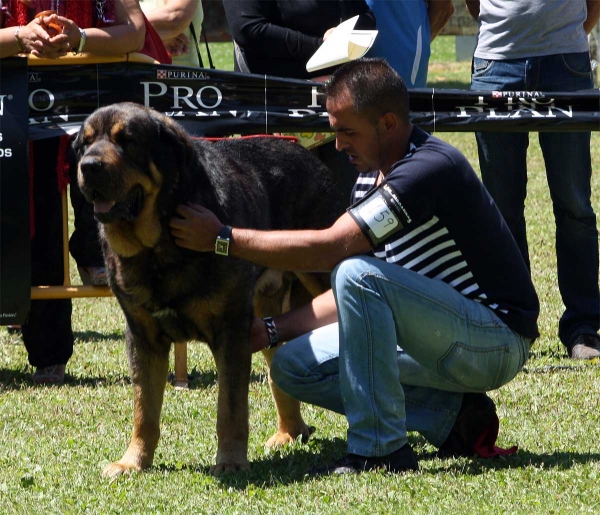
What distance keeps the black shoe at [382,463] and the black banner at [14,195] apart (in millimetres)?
2285

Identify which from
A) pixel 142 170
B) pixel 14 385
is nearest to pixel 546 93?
pixel 142 170

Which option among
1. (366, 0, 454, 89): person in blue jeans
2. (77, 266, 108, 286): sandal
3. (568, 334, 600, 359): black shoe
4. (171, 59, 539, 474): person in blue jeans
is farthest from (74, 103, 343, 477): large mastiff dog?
(568, 334, 600, 359): black shoe

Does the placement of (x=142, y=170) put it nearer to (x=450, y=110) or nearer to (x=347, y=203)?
(x=347, y=203)

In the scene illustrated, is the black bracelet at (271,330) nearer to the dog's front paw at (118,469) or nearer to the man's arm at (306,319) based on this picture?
the man's arm at (306,319)

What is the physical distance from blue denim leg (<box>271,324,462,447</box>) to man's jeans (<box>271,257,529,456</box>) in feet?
0.40

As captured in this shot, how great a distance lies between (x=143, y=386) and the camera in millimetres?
4398

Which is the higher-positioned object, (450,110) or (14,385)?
(450,110)

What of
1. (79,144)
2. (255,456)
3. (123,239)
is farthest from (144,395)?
(79,144)

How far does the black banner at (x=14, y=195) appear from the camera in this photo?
5504 millimetres

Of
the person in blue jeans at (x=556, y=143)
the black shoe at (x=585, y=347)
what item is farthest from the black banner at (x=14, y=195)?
the black shoe at (x=585, y=347)

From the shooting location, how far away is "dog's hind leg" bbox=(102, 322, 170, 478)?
172 inches

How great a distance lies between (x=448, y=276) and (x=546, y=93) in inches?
86.8

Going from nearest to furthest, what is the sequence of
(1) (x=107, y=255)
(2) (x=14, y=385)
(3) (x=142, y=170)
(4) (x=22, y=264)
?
(3) (x=142, y=170) < (1) (x=107, y=255) < (4) (x=22, y=264) < (2) (x=14, y=385)

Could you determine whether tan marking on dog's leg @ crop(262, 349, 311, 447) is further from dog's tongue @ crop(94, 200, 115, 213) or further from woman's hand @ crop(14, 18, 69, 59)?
woman's hand @ crop(14, 18, 69, 59)
